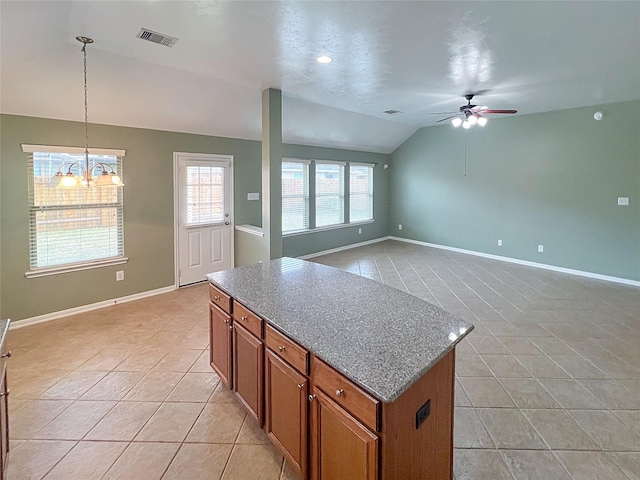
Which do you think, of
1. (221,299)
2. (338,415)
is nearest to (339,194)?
(221,299)

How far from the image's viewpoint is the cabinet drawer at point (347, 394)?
125cm

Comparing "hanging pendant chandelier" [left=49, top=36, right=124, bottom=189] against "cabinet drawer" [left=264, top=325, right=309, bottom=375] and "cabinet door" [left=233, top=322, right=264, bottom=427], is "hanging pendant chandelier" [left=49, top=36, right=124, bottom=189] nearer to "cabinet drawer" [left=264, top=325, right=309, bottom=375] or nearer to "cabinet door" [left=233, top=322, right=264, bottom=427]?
"cabinet door" [left=233, top=322, right=264, bottom=427]

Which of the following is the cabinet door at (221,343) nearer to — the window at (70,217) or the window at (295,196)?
the window at (70,217)

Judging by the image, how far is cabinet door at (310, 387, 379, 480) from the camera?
128cm

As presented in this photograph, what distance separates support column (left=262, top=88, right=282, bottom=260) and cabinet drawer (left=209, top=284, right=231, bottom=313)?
191 cm

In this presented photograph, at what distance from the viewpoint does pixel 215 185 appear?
18.0ft

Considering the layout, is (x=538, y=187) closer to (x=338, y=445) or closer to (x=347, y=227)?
(x=347, y=227)

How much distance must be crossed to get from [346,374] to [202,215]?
459cm

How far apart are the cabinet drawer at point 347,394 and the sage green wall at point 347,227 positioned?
523 centimetres

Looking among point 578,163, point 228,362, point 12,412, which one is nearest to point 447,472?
point 228,362

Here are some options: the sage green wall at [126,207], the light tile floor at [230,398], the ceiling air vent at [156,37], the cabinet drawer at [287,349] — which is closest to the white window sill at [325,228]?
the sage green wall at [126,207]

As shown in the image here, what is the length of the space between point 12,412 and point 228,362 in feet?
5.07

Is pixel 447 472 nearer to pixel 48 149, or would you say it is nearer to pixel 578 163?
pixel 48 149

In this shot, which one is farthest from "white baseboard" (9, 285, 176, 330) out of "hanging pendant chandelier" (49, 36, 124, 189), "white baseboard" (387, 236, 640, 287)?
"white baseboard" (387, 236, 640, 287)
